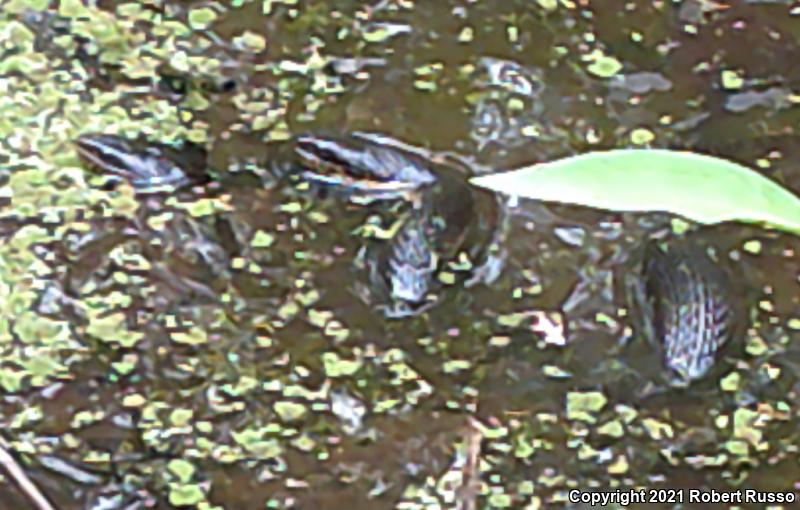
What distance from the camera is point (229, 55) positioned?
1564 millimetres

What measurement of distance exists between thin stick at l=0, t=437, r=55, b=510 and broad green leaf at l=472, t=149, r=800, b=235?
970 mm

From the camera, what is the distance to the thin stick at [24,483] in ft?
4.35

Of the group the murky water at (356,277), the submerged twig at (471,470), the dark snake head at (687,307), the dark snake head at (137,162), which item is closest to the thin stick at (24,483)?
the murky water at (356,277)

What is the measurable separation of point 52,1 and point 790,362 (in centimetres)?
111

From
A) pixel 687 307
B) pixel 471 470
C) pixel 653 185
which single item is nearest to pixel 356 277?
pixel 471 470

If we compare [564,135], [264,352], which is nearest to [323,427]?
[264,352]
